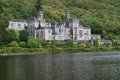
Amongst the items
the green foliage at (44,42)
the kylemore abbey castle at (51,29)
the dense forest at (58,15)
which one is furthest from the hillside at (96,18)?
the green foliage at (44,42)

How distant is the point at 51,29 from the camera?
4569 inches

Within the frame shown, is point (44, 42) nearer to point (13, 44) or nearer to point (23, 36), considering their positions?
point (23, 36)

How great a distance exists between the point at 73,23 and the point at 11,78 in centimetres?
8384

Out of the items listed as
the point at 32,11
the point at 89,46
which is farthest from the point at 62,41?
the point at 32,11

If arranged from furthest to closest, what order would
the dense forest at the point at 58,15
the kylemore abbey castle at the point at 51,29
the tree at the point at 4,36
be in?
the dense forest at the point at 58,15, the kylemore abbey castle at the point at 51,29, the tree at the point at 4,36

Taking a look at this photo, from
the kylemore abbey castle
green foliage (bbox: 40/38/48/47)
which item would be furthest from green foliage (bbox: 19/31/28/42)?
green foliage (bbox: 40/38/48/47)

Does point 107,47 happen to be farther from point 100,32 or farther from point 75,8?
point 75,8

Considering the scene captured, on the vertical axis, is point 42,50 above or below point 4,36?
below

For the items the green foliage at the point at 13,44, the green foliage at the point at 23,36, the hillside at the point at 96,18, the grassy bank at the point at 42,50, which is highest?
the hillside at the point at 96,18

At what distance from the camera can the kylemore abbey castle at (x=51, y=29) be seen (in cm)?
11462

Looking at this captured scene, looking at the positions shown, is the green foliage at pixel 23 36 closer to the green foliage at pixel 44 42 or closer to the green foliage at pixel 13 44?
the green foliage at pixel 44 42

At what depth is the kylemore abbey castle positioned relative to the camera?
4513 inches

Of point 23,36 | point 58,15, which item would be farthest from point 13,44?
point 58,15

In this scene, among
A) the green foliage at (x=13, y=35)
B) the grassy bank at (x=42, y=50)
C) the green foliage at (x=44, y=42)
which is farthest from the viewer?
the green foliage at (x=13, y=35)
